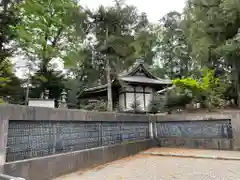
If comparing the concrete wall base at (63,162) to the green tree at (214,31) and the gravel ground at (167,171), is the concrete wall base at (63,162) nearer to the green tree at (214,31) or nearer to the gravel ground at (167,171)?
the gravel ground at (167,171)

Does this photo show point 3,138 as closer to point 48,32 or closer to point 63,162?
point 63,162

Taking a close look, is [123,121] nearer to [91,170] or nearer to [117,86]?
[91,170]

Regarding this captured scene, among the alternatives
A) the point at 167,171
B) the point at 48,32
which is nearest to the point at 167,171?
the point at 167,171

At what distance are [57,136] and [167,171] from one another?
9.46 feet

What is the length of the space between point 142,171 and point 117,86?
1160cm

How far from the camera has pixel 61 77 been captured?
22.1 metres

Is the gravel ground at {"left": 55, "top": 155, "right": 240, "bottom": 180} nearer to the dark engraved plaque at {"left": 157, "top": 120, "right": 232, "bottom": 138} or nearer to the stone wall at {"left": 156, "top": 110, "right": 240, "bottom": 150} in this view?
the stone wall at {"left": 156, "top": 110, "right": 240, "bottom": 150}

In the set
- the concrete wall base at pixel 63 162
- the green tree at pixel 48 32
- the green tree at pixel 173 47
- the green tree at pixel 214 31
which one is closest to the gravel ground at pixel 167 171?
the concrete wall base at pixel 63 162

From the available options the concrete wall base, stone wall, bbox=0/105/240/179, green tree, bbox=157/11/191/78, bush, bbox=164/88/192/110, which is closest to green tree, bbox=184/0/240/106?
bush, bbox=164/88/192/110

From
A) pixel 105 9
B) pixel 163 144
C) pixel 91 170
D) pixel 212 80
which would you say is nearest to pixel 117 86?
pixel 105 9

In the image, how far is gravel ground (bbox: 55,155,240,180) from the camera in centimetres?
482

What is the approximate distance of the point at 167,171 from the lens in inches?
211

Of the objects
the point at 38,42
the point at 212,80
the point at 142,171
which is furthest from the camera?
the point at 38,42

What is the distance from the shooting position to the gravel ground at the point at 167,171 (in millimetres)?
4816
